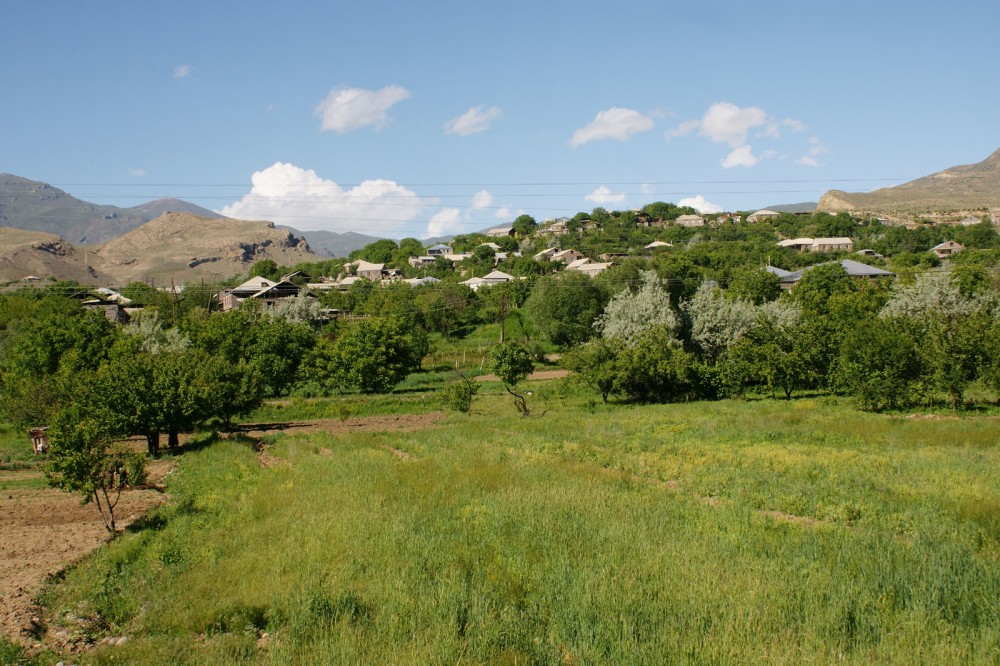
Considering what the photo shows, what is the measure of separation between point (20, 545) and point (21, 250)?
206 meters

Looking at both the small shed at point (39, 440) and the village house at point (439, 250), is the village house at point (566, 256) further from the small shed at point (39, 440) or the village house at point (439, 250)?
the small shed at point (39, 440)

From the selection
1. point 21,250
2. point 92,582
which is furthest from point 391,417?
point 21,250

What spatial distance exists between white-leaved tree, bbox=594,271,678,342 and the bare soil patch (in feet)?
99.1

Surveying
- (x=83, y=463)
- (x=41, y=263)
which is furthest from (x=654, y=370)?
(x=41, y=263)

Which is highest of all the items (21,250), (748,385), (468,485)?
(21,250)

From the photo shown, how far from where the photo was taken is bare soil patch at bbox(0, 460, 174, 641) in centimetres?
1149

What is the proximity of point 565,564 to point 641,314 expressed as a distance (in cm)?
3557

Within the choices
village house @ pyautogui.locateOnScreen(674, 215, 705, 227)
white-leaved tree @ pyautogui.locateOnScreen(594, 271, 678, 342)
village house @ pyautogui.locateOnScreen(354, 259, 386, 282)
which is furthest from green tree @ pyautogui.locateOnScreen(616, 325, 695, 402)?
village house @ pyautogui.locateOnScreen(674, 215, 705, 227)

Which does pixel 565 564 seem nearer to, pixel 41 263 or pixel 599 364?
pixel 599 364

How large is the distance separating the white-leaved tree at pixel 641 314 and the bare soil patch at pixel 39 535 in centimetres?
3022

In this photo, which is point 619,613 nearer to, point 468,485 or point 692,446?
point 468,485

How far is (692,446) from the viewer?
2292cm

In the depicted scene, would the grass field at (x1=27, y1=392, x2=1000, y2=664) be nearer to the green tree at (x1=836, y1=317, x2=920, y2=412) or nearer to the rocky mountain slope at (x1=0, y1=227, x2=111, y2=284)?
the green tree at (x1=836, y1=317, x2=920, y2=412)

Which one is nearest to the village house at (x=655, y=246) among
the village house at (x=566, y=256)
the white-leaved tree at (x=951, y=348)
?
the village house at (x=566, y=256)
